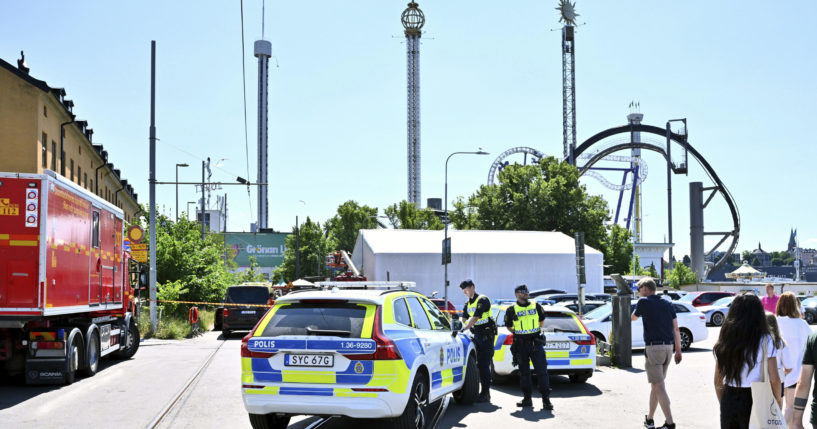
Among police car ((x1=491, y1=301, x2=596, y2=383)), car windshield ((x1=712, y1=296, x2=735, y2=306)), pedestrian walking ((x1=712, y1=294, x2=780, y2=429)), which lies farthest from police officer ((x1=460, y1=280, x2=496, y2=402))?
car windshield ((x1=712, y1=296, x2=735, y2=306))

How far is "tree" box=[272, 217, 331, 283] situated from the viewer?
88062 mm

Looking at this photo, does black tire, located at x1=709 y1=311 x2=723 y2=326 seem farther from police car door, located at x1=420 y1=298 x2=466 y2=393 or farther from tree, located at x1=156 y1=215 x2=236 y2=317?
police car door, located at x1=420 y1=298 x2=466 y2=393

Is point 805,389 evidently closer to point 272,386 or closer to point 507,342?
point 272,386

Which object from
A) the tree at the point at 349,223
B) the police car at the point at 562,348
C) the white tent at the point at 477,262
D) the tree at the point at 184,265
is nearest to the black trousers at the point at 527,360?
the police car at the point at 562,348

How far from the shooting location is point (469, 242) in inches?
1713

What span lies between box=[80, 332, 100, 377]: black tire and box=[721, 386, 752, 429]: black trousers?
12.0m

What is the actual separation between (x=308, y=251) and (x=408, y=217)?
12.2 metres

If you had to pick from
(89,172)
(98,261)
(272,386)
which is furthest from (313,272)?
(272,386)

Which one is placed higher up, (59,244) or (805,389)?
(59,244)

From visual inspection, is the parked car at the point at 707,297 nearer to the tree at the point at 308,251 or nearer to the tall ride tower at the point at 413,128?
the tree at the point at 308,251

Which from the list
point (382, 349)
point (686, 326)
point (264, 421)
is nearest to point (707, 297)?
point (686, 326)

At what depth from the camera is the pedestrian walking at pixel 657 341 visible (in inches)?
328

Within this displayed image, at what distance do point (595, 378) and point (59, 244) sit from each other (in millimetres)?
9535

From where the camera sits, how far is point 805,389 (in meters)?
5.35
